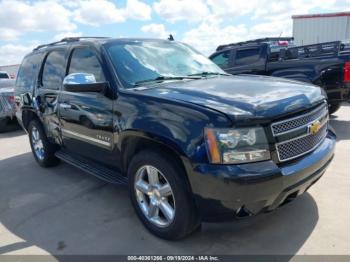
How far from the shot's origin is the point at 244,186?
2.65 m

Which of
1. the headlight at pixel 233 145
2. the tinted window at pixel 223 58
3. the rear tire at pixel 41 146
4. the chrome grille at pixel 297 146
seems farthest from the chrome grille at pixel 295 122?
the tinted window at pixel 223 58

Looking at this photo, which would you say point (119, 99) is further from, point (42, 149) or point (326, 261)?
point (42, 149)

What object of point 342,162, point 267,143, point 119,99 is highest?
point 119,99

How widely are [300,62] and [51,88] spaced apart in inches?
207

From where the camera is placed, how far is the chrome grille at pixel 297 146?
287 cm

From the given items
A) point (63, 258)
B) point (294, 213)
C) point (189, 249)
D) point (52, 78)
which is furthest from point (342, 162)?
point (52, 78)

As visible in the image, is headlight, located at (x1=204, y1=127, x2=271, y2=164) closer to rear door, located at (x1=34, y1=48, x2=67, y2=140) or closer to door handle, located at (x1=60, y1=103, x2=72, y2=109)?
door handle, located at (x1=60, y1=103, x2=72, y2=109)

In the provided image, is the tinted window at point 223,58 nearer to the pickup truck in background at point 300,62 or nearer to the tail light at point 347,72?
the pickup truck in background at point 300,62

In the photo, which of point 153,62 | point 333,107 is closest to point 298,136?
point 153,62

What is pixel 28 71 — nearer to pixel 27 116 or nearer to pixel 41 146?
pixel 27 116

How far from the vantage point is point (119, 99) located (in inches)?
140

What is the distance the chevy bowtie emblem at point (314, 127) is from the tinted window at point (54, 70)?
10.8 feet

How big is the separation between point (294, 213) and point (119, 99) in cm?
216

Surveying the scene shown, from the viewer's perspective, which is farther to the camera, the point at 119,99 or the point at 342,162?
the point at 342,162
